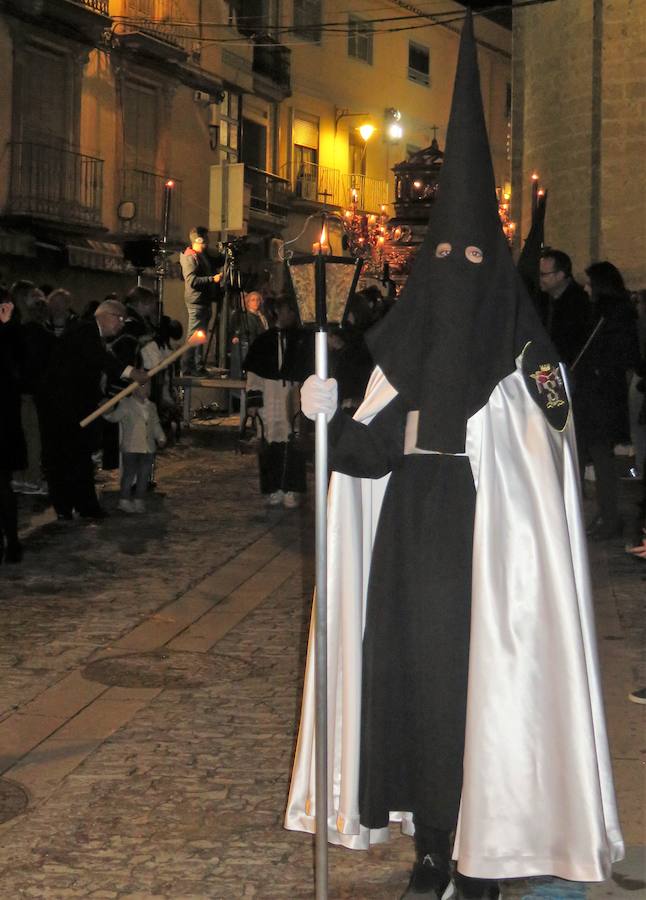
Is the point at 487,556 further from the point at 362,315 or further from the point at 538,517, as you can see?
the point at 362,315

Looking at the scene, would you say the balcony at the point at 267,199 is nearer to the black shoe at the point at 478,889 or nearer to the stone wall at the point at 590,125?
the stone wall at the point at 590,125

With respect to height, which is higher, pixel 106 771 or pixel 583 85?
pixel 583 85

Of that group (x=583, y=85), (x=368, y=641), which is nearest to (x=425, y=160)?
(x=583, y=85)

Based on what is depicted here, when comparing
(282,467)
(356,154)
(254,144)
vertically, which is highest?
(356,154)

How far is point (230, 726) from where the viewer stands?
18.9 ft

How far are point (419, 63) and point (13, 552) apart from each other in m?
36.4

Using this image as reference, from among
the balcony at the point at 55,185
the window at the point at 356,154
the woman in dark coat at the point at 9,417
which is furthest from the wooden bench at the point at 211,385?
the window at the point at 356,154

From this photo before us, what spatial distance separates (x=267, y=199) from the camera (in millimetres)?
34938

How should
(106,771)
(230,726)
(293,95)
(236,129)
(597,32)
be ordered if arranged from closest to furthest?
(106,771) < (230,726) < (597,32) < (236,129) < (293,95)

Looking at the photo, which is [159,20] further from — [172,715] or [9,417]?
[172,715]

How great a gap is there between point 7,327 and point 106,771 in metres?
4.98

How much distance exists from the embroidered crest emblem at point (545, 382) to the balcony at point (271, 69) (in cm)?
3126

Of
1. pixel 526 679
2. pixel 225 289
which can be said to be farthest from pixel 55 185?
pixel 526 679

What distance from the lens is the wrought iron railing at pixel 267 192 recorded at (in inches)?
1351
